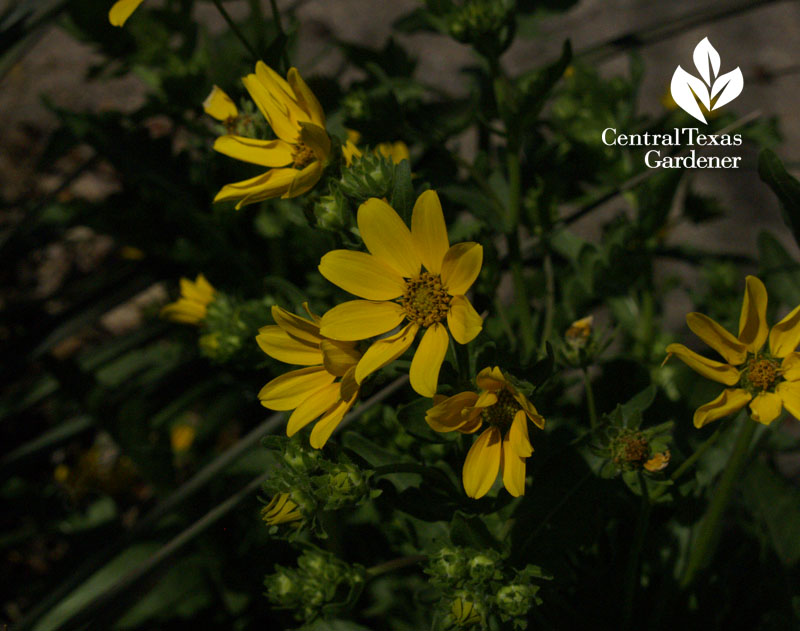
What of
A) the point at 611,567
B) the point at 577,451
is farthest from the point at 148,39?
the point at 611,567

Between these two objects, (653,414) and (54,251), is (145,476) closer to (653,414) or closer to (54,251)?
(653,414)

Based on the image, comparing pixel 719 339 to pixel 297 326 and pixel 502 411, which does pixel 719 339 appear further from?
pixel 297 326

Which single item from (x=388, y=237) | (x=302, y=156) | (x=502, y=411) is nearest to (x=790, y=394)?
(x=502, y=411)

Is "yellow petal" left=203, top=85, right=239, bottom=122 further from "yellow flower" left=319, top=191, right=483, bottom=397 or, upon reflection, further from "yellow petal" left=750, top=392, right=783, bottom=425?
"yellow petal" left=750, top=392, right=783, bottom=425

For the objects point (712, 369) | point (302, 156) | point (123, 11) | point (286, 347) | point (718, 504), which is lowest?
point (718, 504)

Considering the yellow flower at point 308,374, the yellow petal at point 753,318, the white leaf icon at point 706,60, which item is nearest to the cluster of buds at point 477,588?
the yellow flower at point 308,374

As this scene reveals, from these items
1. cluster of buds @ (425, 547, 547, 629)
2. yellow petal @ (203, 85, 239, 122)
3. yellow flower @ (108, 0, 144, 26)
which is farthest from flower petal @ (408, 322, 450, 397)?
yellow flower @ (108, 0, 144, 26)
